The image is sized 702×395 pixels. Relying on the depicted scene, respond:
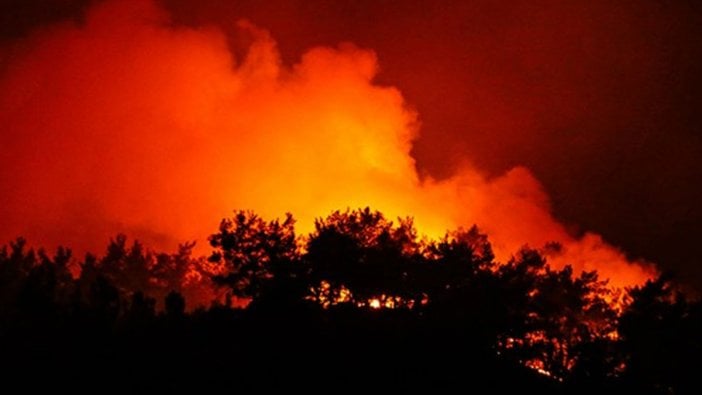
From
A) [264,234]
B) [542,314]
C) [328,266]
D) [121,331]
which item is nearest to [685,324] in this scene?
[542,314]

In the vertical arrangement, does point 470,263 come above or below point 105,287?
above

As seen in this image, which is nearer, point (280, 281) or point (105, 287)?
point (105, 287)

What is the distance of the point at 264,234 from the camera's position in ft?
197

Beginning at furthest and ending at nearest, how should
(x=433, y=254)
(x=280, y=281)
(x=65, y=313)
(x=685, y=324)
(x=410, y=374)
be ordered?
(x=433, y=254), (x=280, y=281), (x=685, y=324), (x=65, y=313), (x=410, y=374)

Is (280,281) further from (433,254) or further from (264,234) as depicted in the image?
(433,254)

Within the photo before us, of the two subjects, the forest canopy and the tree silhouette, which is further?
the tree silhouette

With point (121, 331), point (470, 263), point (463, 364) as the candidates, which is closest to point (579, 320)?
point (470, 263)

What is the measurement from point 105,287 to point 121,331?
7.19 meters

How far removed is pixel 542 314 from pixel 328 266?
818 inches

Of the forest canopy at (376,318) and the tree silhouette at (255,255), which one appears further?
the tree silhouette at (255,255)

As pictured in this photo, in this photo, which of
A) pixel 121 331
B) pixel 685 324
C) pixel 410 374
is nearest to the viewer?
pixel 410 374

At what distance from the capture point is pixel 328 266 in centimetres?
5609

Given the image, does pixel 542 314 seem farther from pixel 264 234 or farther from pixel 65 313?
pixel 65 313

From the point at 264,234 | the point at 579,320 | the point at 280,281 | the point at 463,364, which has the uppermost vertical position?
the point at 579,320
